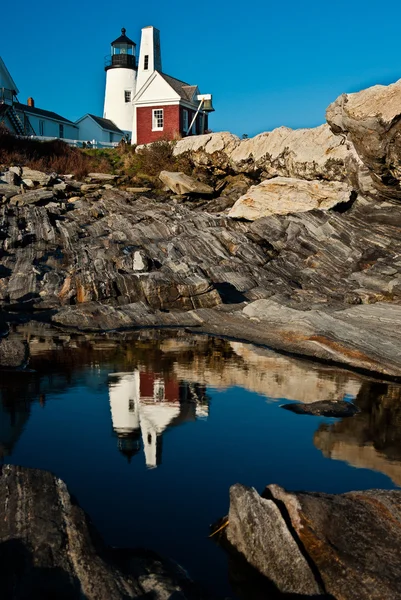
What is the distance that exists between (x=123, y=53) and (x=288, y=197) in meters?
41.4

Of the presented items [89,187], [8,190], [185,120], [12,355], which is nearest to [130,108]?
[185,120]

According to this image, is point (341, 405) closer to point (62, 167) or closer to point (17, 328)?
point (17, 328)

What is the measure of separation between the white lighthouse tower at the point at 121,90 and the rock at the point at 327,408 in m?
58.8

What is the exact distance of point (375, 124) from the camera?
1179 inches

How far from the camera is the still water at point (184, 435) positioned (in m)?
10.9

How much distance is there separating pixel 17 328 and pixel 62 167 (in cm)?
2794

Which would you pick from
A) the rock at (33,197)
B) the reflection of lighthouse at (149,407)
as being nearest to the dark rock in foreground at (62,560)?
the reflection of lighthouse at (149,407)

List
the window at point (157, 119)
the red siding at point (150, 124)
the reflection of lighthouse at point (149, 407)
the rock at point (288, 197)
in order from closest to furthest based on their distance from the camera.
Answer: the reflection of lighthouse at point (149, 407) < the rock at point (288, 197) < the red siding at point (150, 124) < the window at point (157, 119)

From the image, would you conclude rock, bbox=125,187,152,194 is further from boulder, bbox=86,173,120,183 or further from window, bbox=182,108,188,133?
window, bbox=182,108,188,133

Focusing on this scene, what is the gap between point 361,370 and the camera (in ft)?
67.5

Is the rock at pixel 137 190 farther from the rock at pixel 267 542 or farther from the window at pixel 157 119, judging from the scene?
the rock at pixel 267 542

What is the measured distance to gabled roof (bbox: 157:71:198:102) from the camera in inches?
2399

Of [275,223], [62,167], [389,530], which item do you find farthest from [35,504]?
[62,167]

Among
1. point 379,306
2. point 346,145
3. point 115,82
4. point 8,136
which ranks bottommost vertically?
point 379,306
